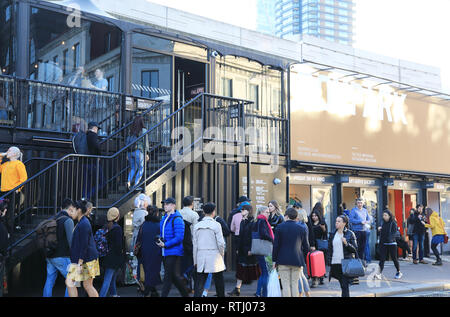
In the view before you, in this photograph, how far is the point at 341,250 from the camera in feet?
30.3

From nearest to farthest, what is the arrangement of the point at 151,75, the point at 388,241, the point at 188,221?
the point at 188,221 → the point at 388,241 → the point at 151,75

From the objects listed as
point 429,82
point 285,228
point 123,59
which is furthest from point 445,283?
point 429,82

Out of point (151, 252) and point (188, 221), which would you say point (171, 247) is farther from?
point (188, 221)

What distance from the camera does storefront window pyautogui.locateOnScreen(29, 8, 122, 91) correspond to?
12391 mm

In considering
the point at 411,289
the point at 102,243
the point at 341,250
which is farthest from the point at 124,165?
the point at 411,289

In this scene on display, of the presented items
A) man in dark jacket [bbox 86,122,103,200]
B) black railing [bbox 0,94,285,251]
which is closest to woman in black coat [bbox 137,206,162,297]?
black railing [bbox 0,94,285,251]

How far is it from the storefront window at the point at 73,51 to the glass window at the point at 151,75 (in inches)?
21.8

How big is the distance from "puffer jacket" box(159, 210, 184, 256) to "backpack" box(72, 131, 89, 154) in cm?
335

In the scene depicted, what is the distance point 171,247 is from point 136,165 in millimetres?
3566

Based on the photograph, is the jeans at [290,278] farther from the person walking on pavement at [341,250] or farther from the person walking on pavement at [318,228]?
the person walking on pavement at [318,228]

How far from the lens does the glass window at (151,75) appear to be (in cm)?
1427

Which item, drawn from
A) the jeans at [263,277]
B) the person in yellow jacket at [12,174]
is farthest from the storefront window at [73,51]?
the jeans at [263,277]

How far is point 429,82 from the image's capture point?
25594 millimetres

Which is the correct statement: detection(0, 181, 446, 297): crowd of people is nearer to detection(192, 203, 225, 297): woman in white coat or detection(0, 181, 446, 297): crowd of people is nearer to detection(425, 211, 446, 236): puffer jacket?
detection(192, 203, 225, 297): woman in white coat
